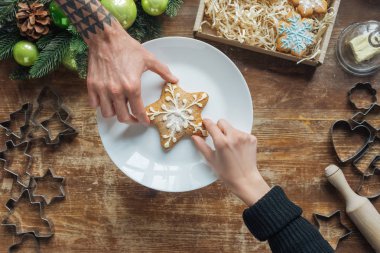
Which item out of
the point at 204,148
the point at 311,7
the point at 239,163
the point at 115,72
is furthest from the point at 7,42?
the point at 311,7

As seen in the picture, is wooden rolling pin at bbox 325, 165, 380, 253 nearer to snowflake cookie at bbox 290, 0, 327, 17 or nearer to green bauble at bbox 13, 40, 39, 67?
snowflake cookie at bbox 290, 0, 327, 17

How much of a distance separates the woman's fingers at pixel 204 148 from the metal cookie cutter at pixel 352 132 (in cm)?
42

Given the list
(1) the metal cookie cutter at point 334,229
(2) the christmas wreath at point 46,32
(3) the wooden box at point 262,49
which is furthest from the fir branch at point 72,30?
(1) the metal cookie cutter at point 334,229

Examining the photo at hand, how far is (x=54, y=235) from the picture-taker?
55.4 inches

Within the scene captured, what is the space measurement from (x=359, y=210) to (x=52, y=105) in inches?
38.7

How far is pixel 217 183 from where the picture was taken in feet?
4.54

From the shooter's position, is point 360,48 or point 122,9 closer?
point 122,9

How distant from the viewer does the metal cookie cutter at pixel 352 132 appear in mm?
1367

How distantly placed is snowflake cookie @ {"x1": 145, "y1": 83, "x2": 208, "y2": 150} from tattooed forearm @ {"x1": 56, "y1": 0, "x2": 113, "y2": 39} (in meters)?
0.24

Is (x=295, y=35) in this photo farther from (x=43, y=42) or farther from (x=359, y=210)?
(x=43, y=42)

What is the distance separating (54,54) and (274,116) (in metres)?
0.68

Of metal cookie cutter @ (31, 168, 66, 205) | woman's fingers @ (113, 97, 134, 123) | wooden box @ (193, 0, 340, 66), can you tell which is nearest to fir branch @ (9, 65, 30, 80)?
metal cookie cutter @ (31, 168, 66, 205)

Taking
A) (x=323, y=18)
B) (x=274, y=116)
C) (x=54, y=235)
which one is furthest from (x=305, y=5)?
(x=54, y=235)

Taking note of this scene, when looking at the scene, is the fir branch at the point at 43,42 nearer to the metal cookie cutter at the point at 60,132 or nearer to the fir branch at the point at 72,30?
the fir branch at the point at 72,30
